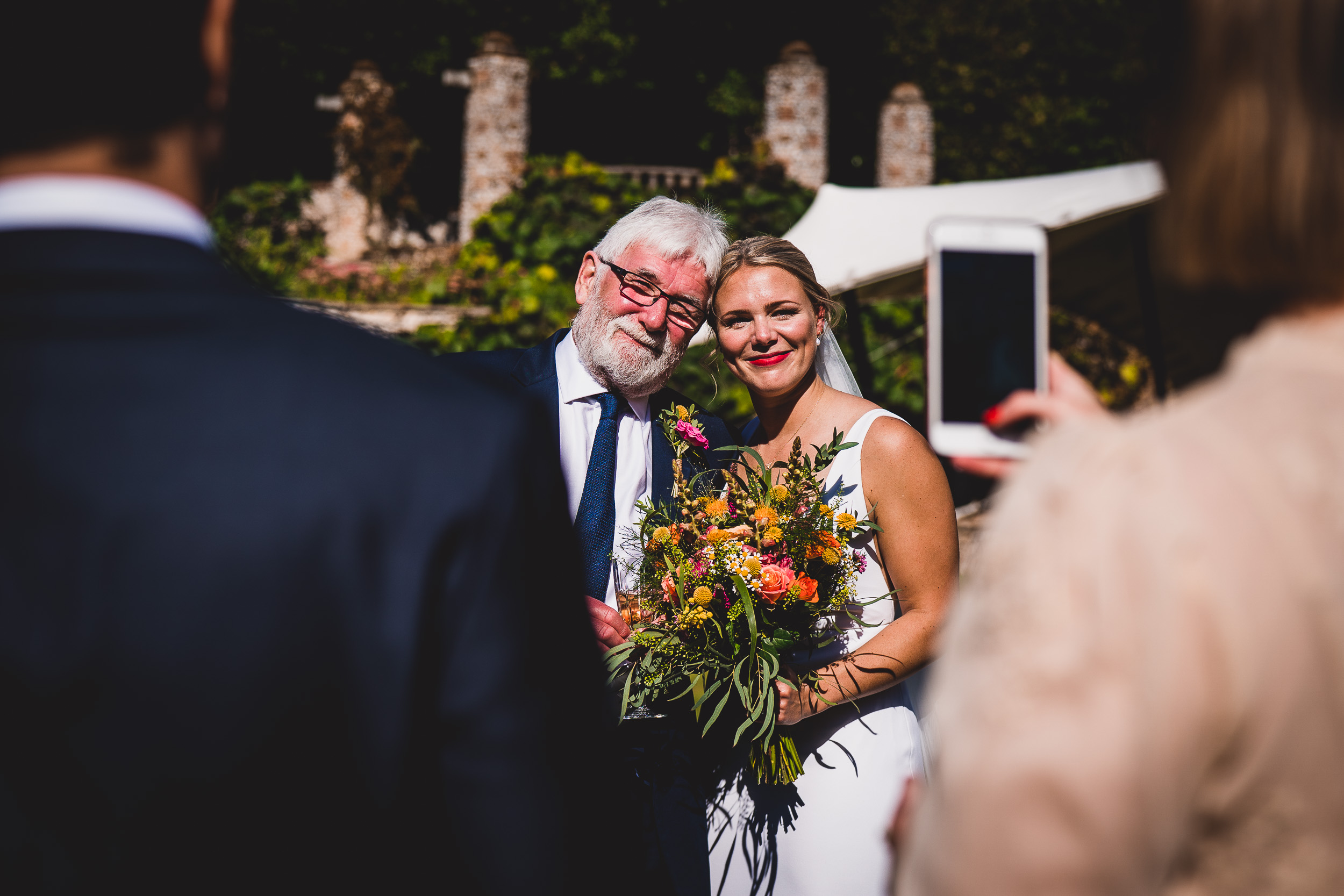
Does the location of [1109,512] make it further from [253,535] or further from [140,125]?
[140,125]

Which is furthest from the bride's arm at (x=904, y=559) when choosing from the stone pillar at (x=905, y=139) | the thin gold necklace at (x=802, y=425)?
the stone pillar at (x=905, y=139)

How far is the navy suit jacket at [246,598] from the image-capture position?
800mm

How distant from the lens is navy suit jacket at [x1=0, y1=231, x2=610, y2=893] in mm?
800

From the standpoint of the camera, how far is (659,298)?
3.08m

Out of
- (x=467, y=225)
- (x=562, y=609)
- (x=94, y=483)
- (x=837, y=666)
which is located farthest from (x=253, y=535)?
(x=467, y=225)

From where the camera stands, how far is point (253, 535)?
83 centimetres

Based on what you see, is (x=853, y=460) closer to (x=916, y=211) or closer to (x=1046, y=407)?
(x=1046, y=407)

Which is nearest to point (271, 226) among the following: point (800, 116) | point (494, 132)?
point (494, 132)

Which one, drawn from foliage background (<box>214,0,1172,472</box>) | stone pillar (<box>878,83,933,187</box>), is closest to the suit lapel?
foliage background (<box>214,0,1172,472</box>)

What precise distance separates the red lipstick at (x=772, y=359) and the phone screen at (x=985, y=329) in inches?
62.9

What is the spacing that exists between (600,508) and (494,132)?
444 inches

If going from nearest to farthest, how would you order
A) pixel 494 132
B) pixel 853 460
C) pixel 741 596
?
pixel 741 596 → pixel 853 460 → pixel 494 132

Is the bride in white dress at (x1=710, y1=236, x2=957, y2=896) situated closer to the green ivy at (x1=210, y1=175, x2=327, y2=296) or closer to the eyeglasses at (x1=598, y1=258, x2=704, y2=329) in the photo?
the eyeglasses at (x1=598, y1=258, x2=704, y2=329)

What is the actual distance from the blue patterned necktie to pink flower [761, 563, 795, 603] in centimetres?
63
